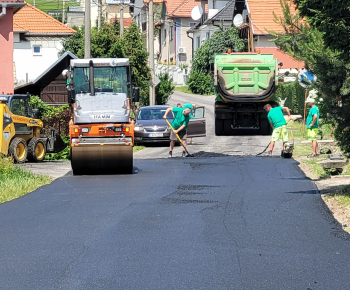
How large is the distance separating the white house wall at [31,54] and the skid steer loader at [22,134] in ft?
95.8

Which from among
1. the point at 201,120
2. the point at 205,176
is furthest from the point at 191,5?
the point at 205,176

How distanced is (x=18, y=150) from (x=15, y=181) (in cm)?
658

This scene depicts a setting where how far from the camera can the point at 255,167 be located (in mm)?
18297

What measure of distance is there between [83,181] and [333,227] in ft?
25.3

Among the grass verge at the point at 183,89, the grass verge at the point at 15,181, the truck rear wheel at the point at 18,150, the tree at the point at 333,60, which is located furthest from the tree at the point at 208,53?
the tree at the point at 333,60

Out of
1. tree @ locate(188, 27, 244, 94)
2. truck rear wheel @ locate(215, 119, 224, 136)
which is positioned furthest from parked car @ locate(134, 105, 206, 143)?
tree @ locate(188, 27, 244, 94)

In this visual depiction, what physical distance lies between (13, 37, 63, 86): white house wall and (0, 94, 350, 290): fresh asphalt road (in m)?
38.4

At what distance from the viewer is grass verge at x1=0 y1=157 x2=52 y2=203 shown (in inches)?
555

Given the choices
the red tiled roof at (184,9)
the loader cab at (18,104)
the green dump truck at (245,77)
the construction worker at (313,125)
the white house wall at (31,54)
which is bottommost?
the construction worker at (313,125)

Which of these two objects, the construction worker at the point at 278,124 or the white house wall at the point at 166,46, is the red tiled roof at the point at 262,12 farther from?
the construction worker at the point at 278,124

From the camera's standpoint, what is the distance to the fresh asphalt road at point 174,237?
7070mm

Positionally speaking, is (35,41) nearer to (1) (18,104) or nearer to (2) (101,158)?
(1) (18,104)

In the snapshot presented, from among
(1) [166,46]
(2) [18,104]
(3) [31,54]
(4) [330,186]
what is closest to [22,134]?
(2) [18,104]

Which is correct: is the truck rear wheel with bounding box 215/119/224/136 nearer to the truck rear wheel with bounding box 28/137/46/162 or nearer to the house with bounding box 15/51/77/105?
the truck rear wheel with bounding box 28/137/46/162
